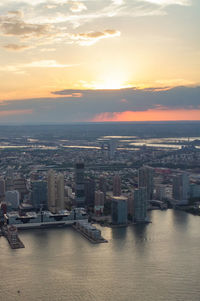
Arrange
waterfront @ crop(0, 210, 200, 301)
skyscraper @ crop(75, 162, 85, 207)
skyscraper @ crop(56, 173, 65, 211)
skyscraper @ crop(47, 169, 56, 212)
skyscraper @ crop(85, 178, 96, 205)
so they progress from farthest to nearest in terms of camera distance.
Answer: skyscraper @ crop(85, 178, 96, 205) → skyscraper @ crop(75, 162, 85, 207) → skyscraper @ crop(47, 169, 56, 212) → skyscraper @ crop(56, 173, 65, 211) → waterfront @ crop(0, 210, 200, 301)

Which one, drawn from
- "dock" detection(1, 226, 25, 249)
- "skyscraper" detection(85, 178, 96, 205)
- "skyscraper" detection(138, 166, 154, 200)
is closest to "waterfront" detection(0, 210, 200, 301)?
"dock" detection(1, 226, 25, 249)

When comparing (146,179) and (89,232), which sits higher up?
(146,179)

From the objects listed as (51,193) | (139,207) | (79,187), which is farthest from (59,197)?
(139,207)

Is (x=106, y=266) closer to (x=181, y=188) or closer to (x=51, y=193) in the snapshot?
(x=51, y=193)

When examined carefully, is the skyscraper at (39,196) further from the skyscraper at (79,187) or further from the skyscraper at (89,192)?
the skyscraper at (89,192)

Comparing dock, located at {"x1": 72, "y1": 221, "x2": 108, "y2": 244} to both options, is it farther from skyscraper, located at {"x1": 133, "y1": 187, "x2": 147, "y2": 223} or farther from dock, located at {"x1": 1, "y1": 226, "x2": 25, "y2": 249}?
skyscraper, located at {"x1": 133, "y1": 187, "x2": 147, "y2": 223}

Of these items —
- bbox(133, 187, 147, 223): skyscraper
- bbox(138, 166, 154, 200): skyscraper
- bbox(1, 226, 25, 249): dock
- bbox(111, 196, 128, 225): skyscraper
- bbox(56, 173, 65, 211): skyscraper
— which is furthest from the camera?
bbox(138, 166, 154, 200): skyscraper
